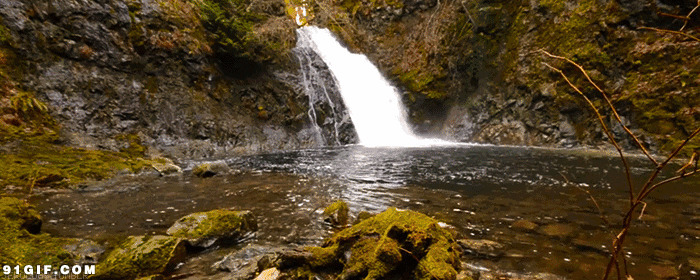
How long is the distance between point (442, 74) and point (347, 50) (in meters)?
7.02

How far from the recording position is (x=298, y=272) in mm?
3404

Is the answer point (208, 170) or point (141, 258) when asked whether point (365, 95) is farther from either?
point (141, 258)

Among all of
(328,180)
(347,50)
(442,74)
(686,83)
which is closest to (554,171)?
(328,180)

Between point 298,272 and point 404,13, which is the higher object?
point 404,13

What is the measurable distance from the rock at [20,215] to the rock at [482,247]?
536 cm

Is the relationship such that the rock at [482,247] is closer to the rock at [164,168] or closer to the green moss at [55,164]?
the green moss at [55,164]

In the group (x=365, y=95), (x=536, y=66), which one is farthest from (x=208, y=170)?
(x=536, y=66)

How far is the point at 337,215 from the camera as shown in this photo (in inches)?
207

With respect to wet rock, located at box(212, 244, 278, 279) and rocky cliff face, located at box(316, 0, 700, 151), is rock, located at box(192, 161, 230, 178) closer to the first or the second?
rocky cliff face, located at box(316, 0, 700, 151)

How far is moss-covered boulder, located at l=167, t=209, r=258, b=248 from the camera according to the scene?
4.36 m

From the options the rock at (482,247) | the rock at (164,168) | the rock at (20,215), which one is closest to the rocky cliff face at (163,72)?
the rock at (164,168)

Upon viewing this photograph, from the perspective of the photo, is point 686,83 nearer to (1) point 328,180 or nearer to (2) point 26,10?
(1) point 328,180

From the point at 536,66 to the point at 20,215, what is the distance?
1793cm

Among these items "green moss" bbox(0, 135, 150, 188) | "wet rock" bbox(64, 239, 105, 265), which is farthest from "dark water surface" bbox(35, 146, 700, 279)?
"green moss" bbox(0, 135, 150, 188)
